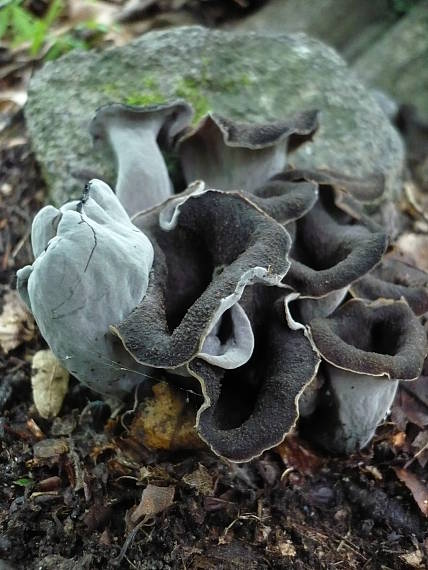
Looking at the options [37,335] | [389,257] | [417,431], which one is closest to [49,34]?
[37,335]

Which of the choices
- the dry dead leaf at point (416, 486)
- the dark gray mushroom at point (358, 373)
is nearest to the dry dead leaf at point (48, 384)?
the dark gray mushroom at point (358, 373)

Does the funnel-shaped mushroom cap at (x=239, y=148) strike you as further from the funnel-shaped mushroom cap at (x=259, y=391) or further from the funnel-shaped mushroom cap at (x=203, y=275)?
the funnel-shaped mushroom cap at (x=259, y=391)

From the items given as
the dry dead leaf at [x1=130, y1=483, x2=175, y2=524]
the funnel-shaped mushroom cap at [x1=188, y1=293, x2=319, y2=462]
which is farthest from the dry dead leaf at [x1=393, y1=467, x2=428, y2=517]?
the dry dead leaf at [x1=130, y1=483, x2=175, y2=524]

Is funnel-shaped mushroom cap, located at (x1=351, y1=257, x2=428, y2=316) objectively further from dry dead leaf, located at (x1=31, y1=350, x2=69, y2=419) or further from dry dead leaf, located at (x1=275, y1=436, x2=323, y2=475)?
dry dead leaf, located at (x1=31, y1=350, x2=69, y2=419)

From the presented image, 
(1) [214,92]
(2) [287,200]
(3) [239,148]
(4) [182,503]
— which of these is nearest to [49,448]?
(4) [182,503]

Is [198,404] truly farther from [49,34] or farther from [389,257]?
[49,34]

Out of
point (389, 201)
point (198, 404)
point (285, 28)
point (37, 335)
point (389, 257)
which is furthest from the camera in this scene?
point (285, 28)
